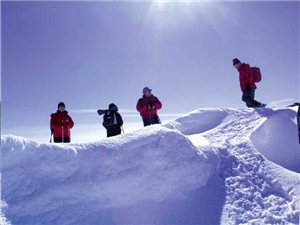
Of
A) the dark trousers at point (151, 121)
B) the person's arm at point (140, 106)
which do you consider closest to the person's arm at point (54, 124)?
the person's arm at point (140, 106)

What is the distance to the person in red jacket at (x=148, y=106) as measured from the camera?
9507mm

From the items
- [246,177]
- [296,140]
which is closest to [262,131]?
[296,140]

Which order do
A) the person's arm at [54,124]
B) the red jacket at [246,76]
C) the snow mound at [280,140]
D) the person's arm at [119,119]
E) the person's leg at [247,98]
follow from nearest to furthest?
the snow mound at [280,140] → the person's arm at [54,124] → the person's arm at [119,119] → the red jacket at [246,76] → the person's leg at [247,98]

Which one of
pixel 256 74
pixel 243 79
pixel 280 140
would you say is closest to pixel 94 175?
pixel 280 140

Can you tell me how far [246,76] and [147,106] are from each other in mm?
4646

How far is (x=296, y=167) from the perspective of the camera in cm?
671

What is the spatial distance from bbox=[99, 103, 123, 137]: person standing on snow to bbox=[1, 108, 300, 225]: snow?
11.7ft

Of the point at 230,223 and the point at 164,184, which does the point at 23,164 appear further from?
the point at 230,223

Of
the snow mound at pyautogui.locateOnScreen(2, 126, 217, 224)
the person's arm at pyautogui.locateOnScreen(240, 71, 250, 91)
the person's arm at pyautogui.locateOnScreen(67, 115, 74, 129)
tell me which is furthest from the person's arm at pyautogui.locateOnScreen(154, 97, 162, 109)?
the snow mound at pyautogui.locateOnScreen(2, 126, 217, 224)

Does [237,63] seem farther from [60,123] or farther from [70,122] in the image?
[60,123]

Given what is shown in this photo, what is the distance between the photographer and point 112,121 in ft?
29.3

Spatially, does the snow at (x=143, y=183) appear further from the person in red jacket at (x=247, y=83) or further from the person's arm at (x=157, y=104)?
the person in red jacket at (x=247, y=83)

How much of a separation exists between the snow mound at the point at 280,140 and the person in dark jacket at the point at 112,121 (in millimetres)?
4942

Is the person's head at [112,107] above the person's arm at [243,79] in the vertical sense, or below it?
below
